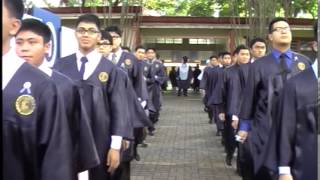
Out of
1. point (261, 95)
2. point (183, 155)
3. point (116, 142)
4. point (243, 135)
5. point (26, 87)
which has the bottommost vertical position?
point (183, 155)

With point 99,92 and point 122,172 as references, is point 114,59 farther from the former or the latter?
point 99,92

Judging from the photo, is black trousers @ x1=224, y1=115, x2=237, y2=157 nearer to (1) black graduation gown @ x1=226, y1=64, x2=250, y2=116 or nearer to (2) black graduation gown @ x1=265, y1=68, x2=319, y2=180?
(1) black graduation gown @ x1=226, y1=64, x2=250, y2=116

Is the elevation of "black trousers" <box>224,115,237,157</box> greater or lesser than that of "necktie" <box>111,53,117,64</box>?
lesser

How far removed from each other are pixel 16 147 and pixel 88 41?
7.58ft

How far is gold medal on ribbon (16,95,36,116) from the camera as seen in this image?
3.02 metres

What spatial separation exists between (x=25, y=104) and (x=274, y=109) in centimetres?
186

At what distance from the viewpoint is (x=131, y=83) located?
291 inches

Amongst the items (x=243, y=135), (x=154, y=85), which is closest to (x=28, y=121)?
(x=243, y=135)

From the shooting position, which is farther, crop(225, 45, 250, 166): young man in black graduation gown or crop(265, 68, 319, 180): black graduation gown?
crop(225, 45, 250, 166): young man in black graduation gown

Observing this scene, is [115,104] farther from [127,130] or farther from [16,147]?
[16,147]

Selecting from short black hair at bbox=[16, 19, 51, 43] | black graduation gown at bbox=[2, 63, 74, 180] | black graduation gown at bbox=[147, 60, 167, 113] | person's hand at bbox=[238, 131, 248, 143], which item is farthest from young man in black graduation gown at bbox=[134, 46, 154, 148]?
black graduation gown at bbox=[2, 63, 74, 180]

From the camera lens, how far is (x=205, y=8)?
2997 centimetres

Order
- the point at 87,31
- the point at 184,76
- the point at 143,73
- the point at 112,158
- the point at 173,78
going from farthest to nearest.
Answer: the point at 173,78 < the point at 184,76 < the point at 143,73 < the point at 112,158 < the point at 87,31

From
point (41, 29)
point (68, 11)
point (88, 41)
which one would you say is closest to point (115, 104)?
point (88, 41)
